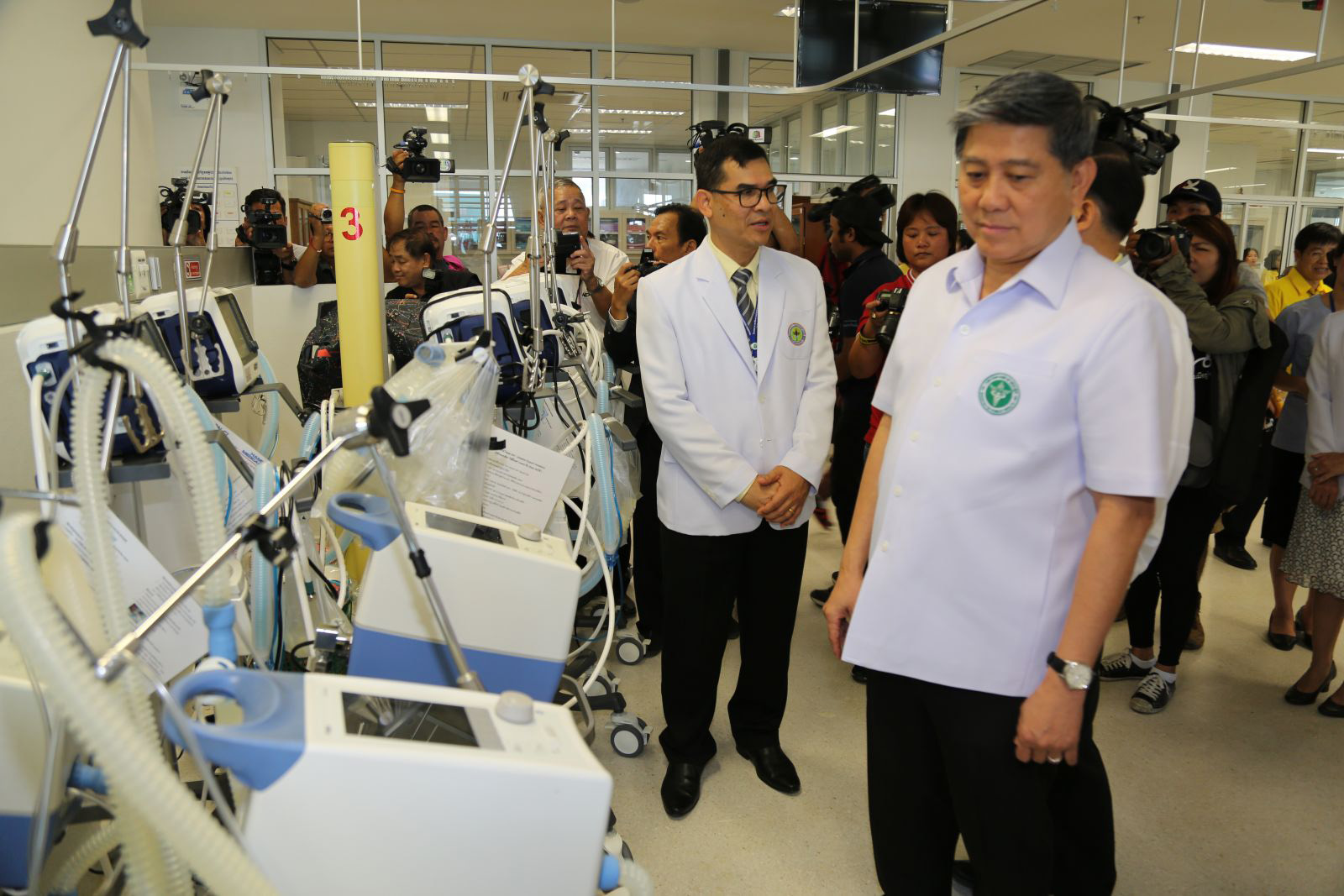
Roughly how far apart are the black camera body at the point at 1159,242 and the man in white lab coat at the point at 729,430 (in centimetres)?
83

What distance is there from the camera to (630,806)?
6.87ft

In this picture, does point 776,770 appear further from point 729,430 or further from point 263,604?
point 263,604

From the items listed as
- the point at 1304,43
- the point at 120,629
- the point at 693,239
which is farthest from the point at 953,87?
the point at 120,629

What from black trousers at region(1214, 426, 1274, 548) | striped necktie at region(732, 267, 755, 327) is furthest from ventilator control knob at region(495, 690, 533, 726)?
black trousers at region(1214, 426, 1274, 548)

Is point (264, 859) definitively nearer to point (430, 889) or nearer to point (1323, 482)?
point (430, 889)

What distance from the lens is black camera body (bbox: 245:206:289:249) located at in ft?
14.1

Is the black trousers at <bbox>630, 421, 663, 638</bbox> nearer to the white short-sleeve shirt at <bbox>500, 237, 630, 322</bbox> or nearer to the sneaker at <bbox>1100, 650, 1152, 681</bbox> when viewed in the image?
the white short-sleeve shirt at <bbox>500, 237, 630, 322</bbox>

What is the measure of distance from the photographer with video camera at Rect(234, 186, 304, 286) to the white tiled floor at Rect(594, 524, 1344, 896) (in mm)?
2939

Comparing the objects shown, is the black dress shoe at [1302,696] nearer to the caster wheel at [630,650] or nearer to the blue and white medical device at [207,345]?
the caster wheel at [630,650]

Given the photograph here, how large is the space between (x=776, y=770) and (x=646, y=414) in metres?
1.15

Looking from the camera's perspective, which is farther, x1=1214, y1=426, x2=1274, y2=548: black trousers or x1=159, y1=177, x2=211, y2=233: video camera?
x1=159, y1=177, x2=211, y2=233: video camera

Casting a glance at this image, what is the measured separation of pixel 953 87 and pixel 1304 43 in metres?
2.83

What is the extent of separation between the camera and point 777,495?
1.93 m

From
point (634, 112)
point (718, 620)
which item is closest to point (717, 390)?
point (718, 620)
